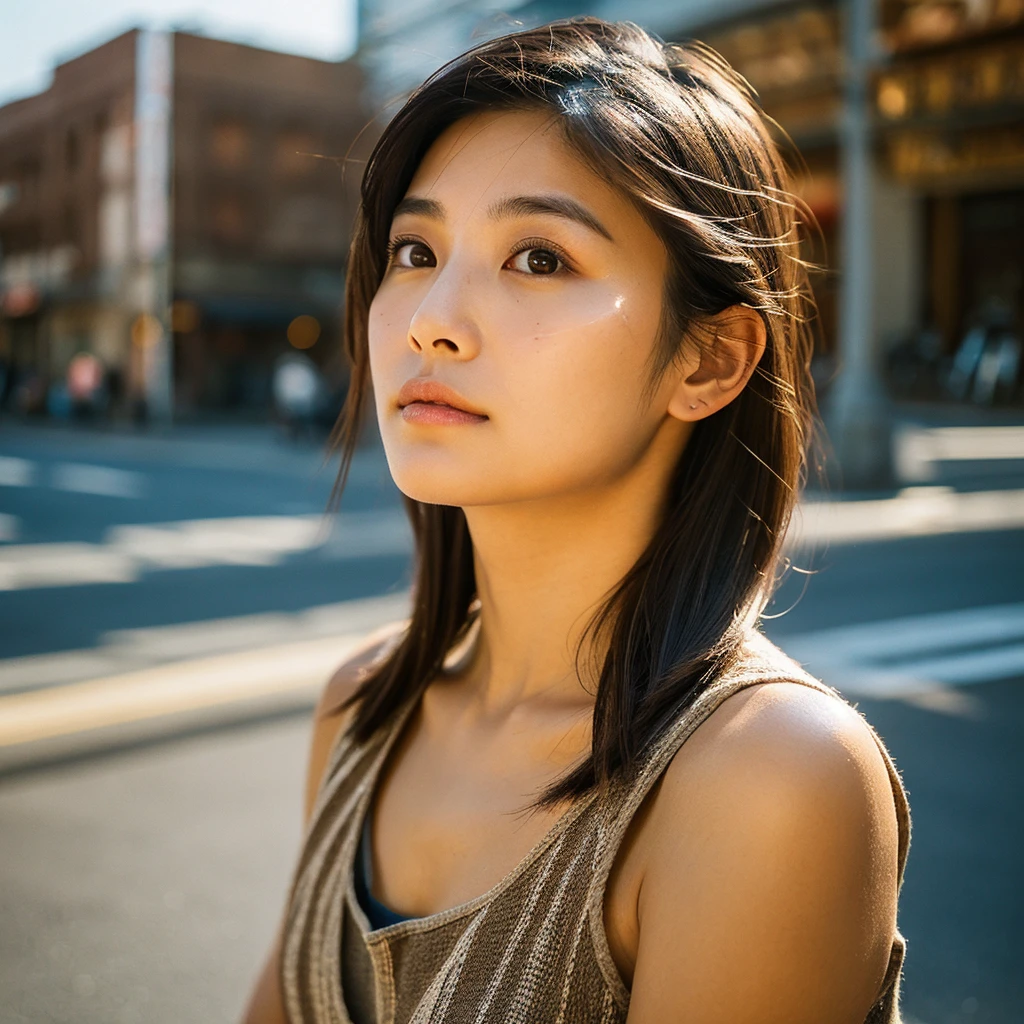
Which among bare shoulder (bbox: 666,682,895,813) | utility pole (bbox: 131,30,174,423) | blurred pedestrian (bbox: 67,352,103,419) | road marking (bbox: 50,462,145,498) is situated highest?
utility pole (bbox: 131,30,174,423)

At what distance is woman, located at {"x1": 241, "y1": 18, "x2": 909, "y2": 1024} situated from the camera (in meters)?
1.15

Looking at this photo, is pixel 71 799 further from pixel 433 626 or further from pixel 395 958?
pixel 395 958

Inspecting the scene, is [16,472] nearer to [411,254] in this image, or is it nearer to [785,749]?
[411,254]

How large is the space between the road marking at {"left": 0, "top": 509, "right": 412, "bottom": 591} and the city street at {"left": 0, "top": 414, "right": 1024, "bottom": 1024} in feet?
0.17

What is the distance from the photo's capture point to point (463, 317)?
1.47 m

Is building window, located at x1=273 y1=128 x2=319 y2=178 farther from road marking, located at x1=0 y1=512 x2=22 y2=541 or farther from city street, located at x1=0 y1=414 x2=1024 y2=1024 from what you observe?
city street, located at x1=0 y1=414 x2=1024 y2=1024

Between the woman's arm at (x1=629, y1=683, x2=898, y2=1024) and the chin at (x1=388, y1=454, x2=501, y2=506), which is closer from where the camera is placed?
the woman's arm at (x1=629, y1=683, x2=898, y2=1024)

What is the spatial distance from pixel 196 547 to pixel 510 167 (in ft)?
29.8

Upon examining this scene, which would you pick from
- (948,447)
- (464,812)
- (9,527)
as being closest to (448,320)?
(464,812)

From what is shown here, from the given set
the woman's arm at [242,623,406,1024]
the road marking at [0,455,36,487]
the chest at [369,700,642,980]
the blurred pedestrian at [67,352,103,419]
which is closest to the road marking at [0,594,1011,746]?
the woman's arm at [242,623,406,1024]

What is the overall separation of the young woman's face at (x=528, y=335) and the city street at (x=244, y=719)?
0.65 metres

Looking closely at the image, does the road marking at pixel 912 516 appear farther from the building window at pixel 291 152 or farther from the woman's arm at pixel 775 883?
the building window at pixel 291 152

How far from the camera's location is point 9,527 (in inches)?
453

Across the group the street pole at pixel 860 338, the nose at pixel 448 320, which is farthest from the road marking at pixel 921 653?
the street pole at pixel 860 338
